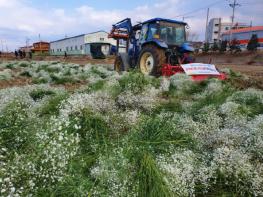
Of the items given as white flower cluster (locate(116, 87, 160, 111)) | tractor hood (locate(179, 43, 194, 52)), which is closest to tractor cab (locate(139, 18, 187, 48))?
tractor hood (locate(179, 43, 194, 52))

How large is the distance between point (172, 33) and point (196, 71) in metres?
2.87

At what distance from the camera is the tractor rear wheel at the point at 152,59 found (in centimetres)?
1197

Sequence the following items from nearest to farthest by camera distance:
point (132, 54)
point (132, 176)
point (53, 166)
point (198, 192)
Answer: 1. point (53, 166)
2. point (132, 176)
3. point (198, 192)
4. point (132, 54)

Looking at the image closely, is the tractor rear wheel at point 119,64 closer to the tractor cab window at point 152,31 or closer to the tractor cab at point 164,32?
the tractor cab at point 164,32

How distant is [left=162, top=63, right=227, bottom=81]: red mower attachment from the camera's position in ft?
35.8

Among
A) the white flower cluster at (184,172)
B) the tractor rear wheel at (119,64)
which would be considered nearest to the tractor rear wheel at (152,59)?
the tractor rear wheel at (119,64)

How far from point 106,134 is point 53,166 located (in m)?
1.26

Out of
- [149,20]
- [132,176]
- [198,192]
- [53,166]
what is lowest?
[198,192]

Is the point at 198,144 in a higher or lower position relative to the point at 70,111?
lower

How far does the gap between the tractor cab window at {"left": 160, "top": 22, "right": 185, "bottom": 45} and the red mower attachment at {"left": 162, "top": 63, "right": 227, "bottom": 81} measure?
1.92 meters

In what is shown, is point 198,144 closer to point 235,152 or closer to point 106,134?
point 235,152

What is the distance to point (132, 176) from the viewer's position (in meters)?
3.22

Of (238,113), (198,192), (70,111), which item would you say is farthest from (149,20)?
(198,192)

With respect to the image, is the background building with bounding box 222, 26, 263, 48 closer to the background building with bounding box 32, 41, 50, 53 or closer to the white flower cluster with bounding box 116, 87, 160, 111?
the background building with bounding box 32, 41, 50, 53
